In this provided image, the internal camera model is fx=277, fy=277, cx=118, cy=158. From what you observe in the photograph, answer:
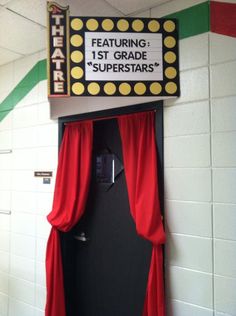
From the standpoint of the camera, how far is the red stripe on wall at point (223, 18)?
1.75m

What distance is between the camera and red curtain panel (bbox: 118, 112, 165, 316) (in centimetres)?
192

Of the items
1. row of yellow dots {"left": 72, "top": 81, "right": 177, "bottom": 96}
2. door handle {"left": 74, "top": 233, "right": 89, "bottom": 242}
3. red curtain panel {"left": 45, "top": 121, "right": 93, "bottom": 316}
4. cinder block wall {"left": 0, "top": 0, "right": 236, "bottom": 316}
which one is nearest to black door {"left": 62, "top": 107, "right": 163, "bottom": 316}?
door handle {"left": 74, "top": 233, "right": 89, "bottom": 242}

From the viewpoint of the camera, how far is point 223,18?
1.78 meters

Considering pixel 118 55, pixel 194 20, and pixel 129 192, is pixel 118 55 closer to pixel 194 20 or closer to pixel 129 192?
pixel 194 20

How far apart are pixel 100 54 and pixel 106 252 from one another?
165 centimetres

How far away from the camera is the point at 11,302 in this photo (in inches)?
115

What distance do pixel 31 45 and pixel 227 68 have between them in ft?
6.13

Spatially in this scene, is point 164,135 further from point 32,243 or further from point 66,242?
point 32,243

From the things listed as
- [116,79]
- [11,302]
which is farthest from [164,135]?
[11,302]

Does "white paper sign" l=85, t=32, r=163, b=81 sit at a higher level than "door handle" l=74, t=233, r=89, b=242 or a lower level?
higher

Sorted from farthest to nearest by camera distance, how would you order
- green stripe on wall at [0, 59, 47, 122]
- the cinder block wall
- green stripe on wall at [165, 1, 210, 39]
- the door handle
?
green stripe on wall at [0, 59, 47, 122], the door handle, green stripe on wall at [165, 1, 210, 39], the cinder block wall

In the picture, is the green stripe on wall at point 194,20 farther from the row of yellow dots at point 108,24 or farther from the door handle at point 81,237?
the door handle at point 81,237

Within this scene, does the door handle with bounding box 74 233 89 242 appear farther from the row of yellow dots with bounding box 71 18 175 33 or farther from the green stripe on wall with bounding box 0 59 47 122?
the row of yellow dots with bounding box 71 18 175 33

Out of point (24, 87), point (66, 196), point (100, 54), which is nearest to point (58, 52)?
point (100, 54)
